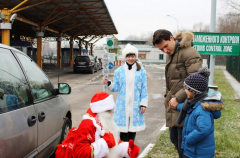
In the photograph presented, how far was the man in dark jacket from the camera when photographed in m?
2.87

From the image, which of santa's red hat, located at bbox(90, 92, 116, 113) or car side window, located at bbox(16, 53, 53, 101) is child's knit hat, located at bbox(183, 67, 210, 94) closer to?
santa's red hat, located at bbox(90, 92, 116, 113)

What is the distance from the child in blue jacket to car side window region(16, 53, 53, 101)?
181 cm

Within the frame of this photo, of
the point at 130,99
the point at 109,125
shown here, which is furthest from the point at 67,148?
the point at 130,99

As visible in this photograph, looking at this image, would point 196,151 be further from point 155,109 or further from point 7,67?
point 155,109

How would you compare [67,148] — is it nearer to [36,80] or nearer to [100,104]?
[100,104]

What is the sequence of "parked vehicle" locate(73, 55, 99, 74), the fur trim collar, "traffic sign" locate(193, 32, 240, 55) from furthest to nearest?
"parked vehicle" locate(73, 55, 99, 74) → "traffic sign" locate(193, 32, 240, 55) → the fur trim collar

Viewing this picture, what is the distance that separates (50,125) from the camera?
3.09 meters

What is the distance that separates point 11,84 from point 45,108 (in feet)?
2.13

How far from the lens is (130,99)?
11.9 ft

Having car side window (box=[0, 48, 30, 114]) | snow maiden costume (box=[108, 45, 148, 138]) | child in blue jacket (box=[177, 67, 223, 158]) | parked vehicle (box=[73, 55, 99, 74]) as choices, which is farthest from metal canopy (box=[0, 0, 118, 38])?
child in blue jacket (box=[177, 67, 223, 158])

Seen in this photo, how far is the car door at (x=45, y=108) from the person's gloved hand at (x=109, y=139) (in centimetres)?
85

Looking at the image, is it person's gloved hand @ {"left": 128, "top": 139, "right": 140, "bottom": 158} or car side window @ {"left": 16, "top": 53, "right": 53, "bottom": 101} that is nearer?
person's gloved hand @ {"left": 128, "top": 139, "right": 140, "bottom": 158}

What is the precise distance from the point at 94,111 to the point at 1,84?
96 cm

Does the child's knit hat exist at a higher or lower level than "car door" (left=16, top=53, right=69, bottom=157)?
higher
